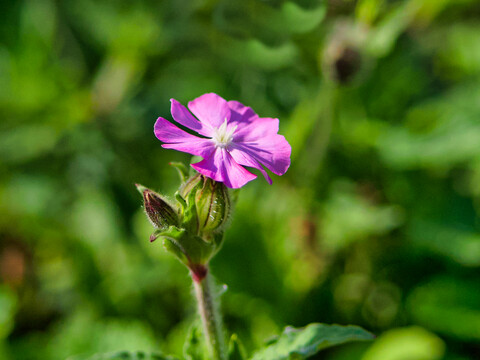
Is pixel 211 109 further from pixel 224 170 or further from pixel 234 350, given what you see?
pixel 234 350

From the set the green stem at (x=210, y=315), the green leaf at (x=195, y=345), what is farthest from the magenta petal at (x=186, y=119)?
the green leaf at (x=195, y=345)

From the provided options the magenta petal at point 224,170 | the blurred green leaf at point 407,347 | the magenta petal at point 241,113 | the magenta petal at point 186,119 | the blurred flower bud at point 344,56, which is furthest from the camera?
the blurred flower bud at point 344,56

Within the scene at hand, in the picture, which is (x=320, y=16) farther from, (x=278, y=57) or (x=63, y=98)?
(x=63, y=98)

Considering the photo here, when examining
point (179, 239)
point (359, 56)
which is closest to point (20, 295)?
point (179, 239)

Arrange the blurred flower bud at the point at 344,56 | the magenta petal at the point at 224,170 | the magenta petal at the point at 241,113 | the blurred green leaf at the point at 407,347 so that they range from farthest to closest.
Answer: the blurred flower bud at the point at 344,56 → the blurred green leaf at the point at 407,347 → the magenta petal at the point at 241,113 → the magenta petal at the point at 224,170

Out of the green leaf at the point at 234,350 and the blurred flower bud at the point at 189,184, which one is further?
the green leaf at the point at 234,350

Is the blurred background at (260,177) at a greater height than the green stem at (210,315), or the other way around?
the blurred background at (260,177)

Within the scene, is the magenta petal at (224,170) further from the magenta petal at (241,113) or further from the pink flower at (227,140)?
the magenta petal at (241,113)

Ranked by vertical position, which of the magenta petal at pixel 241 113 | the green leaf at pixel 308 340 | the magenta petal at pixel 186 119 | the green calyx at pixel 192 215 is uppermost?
the magenta petal at pixel 241 113

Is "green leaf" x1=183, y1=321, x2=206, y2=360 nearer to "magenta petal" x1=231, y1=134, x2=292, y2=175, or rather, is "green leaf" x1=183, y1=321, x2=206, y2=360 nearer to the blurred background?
"magenta petal" x1=231, y1=134, x2=292, y2=175
